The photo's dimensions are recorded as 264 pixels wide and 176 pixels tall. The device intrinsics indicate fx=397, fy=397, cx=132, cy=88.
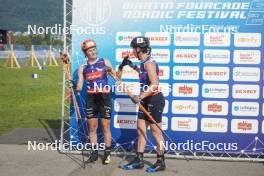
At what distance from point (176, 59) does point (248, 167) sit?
2122mm

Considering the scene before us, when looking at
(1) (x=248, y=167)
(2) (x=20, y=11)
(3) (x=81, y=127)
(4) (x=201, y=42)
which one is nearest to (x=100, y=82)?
(3) (x=81, y=127)

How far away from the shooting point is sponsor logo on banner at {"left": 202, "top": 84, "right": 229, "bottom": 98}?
6.67 m

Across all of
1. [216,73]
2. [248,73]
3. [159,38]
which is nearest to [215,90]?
[216,73]

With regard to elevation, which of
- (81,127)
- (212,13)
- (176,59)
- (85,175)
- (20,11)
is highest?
(20,11)

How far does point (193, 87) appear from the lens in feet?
22.1

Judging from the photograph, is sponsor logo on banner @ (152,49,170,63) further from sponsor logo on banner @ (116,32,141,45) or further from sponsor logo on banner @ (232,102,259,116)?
Answer: sponsor logo on banner @ (232,102,259,116)

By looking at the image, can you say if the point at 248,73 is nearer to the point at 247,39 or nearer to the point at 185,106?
the point at 247,39

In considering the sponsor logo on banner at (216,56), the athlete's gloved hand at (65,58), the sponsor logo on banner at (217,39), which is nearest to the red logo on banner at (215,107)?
the sponsor logo on banner at (216,56)

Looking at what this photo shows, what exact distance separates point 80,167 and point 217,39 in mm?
3056

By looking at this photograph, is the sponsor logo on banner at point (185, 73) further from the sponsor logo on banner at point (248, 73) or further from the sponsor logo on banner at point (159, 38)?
the sponsor logo on banner at point (248, 73)

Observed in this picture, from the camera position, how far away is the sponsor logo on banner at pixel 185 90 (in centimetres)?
674

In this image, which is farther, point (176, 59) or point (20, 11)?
point (20, 11)

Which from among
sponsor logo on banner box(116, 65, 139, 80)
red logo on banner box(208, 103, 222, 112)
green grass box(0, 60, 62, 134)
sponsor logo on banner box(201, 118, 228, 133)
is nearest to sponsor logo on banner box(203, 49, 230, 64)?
red logo on banner box(208, 103, 222, 112)

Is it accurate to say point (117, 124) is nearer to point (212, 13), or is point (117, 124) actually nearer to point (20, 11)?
point (212, 13)
